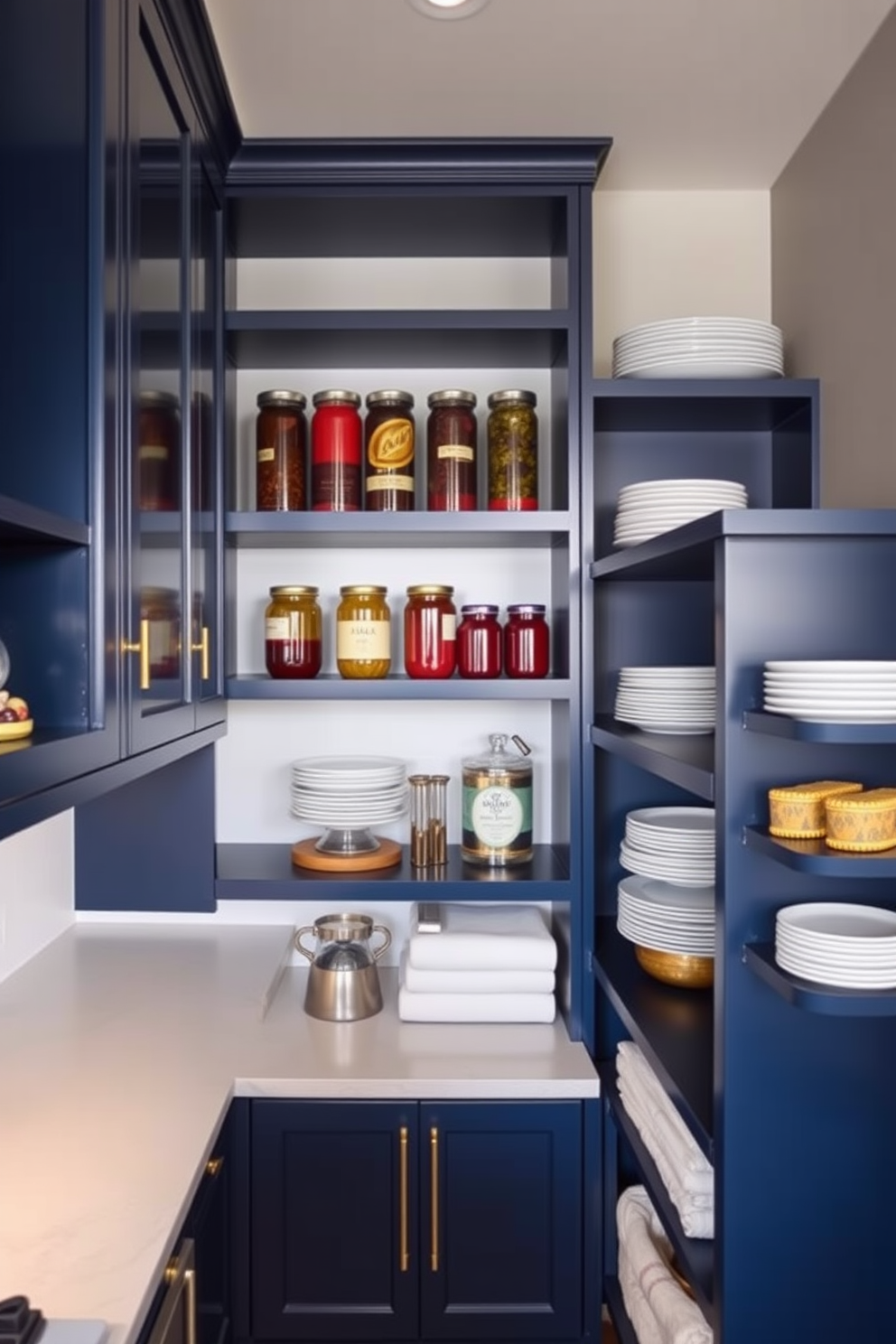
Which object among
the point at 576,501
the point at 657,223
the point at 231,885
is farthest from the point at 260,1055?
the point at 657,223

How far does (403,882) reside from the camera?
1.91m

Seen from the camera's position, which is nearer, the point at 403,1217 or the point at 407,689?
the point at 403,1217

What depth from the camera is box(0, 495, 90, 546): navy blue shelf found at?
894 mm

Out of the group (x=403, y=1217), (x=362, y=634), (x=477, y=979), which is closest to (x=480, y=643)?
(x=362, y=634)

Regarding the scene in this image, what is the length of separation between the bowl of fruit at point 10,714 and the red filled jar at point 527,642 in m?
1.13

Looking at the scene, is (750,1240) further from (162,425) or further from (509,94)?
(509,94)

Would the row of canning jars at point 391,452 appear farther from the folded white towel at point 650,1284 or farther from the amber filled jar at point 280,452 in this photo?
the folded white towel at point 650,1284

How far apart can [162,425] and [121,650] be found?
15.6 inches

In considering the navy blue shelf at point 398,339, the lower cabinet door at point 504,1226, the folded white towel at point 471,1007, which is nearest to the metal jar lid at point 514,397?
the navy blue shelf at point 398,339

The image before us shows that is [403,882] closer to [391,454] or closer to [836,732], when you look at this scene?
[391,454]

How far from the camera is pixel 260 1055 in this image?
5.57 ft

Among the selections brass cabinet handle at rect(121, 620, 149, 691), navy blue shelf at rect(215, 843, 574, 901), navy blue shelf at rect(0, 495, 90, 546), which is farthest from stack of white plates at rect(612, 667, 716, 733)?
navy blue shelf at rect(0, 495, 90, 546)

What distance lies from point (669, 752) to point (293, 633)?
870 mm

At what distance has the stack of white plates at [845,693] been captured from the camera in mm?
1034
